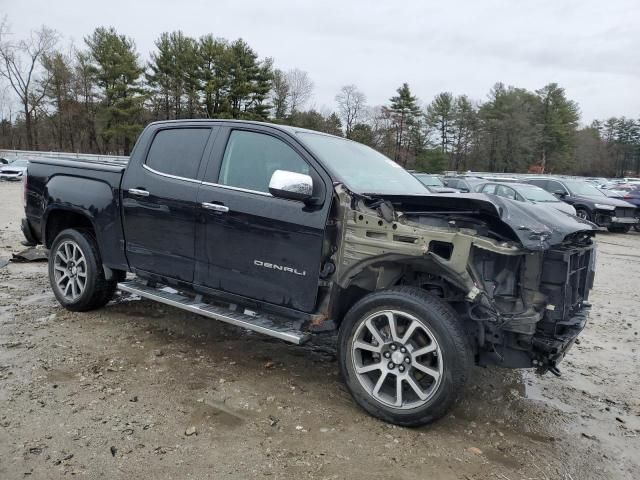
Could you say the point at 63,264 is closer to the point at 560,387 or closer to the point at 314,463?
the point at 314,463

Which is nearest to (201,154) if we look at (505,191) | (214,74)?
(505,191)

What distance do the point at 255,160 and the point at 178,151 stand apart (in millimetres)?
891

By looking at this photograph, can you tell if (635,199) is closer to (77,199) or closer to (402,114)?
(77,199)

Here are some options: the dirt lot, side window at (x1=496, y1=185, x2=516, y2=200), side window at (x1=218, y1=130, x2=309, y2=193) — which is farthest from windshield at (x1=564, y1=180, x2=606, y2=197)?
side window at (x1=218, y1=130, x2=309, y2=193)

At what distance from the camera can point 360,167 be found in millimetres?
4066

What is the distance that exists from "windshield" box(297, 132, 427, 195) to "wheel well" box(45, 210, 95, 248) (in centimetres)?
269

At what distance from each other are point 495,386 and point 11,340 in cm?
417

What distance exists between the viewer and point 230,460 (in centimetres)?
274

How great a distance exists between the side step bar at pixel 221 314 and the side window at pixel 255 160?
996 mm

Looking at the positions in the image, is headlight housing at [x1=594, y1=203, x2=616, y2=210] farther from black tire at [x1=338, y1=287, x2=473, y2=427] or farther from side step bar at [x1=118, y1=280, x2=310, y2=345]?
side step bar at [x1=118, y1=280, x2=310, y2=345]

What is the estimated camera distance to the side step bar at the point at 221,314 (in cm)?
351

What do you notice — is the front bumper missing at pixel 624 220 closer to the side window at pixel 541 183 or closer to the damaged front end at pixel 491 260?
the side window at pixel 541 183

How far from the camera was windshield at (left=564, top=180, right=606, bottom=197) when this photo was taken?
16.7 metres

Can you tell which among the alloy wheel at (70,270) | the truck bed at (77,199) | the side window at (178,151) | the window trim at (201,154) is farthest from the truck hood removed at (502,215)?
the alloy wheel at (70,270)
